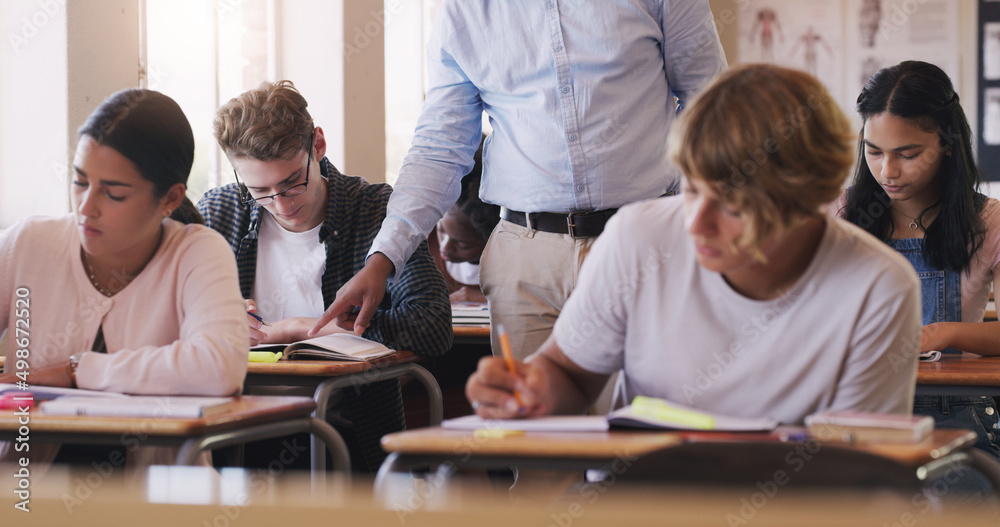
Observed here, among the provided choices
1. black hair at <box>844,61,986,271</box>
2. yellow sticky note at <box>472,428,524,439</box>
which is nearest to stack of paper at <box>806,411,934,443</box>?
yellow sticky note at <box>472,428,524,439</box>

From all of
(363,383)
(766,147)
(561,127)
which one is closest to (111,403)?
(363,383)

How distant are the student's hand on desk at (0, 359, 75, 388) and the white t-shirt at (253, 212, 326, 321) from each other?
3.40ft

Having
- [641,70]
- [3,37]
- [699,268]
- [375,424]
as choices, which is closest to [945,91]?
[641,70]

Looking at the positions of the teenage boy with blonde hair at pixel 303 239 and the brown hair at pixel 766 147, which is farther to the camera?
the teenage boy with blonde hair at pixel 303 239

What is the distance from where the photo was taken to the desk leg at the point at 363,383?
2115 mm

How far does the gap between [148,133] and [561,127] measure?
909mm

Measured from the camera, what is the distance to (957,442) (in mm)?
1196

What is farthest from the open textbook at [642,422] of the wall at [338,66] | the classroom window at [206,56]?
the wall at [338,66]

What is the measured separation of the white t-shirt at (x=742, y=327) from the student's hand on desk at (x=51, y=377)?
873 millimetres

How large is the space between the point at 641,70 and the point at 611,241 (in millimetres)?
840

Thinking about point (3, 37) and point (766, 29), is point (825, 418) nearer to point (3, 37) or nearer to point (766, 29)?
point (3, 37)

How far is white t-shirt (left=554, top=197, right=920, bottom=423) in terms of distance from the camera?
4.32 feet

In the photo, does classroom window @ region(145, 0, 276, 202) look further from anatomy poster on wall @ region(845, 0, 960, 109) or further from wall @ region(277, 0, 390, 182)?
anatomy poster on wall @ region(845, 0, 960, 109)

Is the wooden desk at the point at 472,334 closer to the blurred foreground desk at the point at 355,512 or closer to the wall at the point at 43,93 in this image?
the wall at the point at 43,93
